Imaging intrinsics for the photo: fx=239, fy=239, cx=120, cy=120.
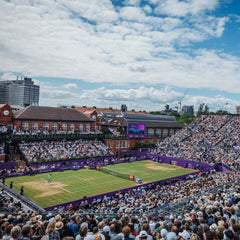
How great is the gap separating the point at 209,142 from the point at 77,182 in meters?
30.7

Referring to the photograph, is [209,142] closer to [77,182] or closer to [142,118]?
[142,118]

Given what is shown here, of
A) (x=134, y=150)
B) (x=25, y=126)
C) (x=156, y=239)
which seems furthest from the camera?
(x=134, y=150)

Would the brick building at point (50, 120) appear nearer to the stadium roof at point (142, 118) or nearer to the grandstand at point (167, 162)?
the grandstand at point (167, 162)

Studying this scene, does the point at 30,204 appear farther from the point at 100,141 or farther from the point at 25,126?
the point at 100,141

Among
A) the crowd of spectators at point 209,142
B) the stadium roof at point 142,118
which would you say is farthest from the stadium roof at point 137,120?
the crowd of spectators at point 209,142

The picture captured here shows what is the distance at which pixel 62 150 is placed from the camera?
45750 millimetres

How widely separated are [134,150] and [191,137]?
45.2ft

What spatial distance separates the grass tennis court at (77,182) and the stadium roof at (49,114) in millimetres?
15465

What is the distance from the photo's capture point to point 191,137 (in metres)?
56.3

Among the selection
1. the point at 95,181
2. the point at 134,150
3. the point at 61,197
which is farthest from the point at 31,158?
the point at 134,150

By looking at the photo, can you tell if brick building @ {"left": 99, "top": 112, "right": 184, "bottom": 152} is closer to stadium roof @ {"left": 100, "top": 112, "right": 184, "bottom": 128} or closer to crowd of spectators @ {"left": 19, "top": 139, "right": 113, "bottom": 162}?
stadium roof @ {"left": 100, "top": 112, "right": 184, "bottom": 128}

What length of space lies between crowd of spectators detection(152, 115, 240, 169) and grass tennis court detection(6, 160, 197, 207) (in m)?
5.83

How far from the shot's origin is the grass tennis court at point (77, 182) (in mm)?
27625

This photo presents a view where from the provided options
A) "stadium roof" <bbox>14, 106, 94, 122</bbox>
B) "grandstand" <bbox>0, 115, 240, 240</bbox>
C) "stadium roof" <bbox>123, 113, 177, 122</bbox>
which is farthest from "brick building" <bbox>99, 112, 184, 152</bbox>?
"stadium roof" <bbox>14, 106, 94, 122</bbox>
